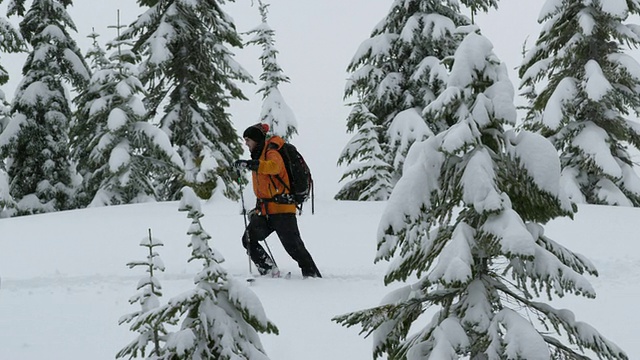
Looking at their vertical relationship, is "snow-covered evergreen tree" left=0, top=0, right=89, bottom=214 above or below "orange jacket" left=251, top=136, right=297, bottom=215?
above

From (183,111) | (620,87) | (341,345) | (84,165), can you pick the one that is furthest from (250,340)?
(84,165)

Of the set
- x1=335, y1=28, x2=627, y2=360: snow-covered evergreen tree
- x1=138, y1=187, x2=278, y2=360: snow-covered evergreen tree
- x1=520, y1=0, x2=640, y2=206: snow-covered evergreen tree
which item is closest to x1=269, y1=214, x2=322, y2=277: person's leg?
x1=335, y1=28, x2=627, y2=360: snow-covered evergreen tree

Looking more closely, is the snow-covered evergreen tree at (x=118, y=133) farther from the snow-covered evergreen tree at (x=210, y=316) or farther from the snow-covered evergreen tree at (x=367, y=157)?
the snow-covered evergreen tree at (x=210, y=316)

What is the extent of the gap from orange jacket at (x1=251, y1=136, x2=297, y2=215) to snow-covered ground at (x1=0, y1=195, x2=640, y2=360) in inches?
40.2

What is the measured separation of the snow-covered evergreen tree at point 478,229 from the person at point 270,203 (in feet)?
16.1

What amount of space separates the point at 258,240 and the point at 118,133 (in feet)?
39.1

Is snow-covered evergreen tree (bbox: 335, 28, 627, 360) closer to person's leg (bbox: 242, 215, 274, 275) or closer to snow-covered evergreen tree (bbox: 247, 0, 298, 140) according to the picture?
person's leg (bbox: 242, 215, 274, 275)

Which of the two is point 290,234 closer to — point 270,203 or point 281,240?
point 281,240

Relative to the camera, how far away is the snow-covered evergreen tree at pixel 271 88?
2392 centimetres

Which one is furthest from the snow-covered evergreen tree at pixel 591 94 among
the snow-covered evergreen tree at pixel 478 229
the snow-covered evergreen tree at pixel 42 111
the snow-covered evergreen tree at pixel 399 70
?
the snow-covered evergreen tree at pixel 42 111

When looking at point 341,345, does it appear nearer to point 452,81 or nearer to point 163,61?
point 452,81

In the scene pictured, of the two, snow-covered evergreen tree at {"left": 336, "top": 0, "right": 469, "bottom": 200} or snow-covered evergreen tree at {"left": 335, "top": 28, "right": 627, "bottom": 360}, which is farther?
snow-covered evergreen tree at {"left": 336, "top": 0, "right": 469, "bottom": 200}

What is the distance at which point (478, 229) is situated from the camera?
145 inches

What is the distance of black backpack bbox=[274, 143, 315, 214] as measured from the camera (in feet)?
29.0
